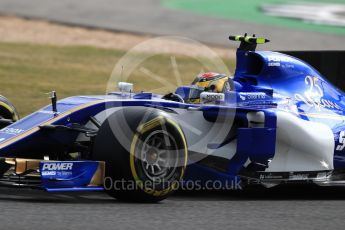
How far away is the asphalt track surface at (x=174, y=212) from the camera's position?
6133mm

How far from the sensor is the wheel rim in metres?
7.20

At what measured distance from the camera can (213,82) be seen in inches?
337

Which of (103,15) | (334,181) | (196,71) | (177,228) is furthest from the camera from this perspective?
(103,15)

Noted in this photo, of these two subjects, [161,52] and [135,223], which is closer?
[135,223]

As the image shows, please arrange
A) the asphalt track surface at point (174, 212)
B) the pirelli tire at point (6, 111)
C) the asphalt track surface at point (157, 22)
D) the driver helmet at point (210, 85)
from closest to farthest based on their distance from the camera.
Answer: the asphalt track surface at point (174, 212)
the driver helmet at point (210, 85)
the pirelli tire at point (6, 111)
the asphalt track surface at point (157, 22)

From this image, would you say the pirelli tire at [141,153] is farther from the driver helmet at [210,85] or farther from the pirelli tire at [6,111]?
the pirelli tire at [6,111]

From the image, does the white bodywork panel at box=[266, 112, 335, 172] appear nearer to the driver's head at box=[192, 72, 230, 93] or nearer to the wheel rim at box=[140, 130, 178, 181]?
the driver's head at box=[192, 72, 230, 93]

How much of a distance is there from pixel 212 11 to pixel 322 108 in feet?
58.4

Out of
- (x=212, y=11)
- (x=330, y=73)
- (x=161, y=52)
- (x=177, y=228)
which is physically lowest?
(x=177, y=228)

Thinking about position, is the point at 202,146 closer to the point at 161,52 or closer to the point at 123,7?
the point at 161,52

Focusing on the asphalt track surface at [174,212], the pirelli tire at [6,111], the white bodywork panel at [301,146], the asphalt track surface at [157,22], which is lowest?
the asphalt track surface at [174,212]

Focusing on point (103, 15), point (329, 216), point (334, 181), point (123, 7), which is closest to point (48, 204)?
point (329, 216)

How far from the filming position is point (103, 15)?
24891mm

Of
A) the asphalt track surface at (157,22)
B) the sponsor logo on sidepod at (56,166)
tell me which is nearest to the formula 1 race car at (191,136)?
the sponsor logo on sidepod at (56,166)
